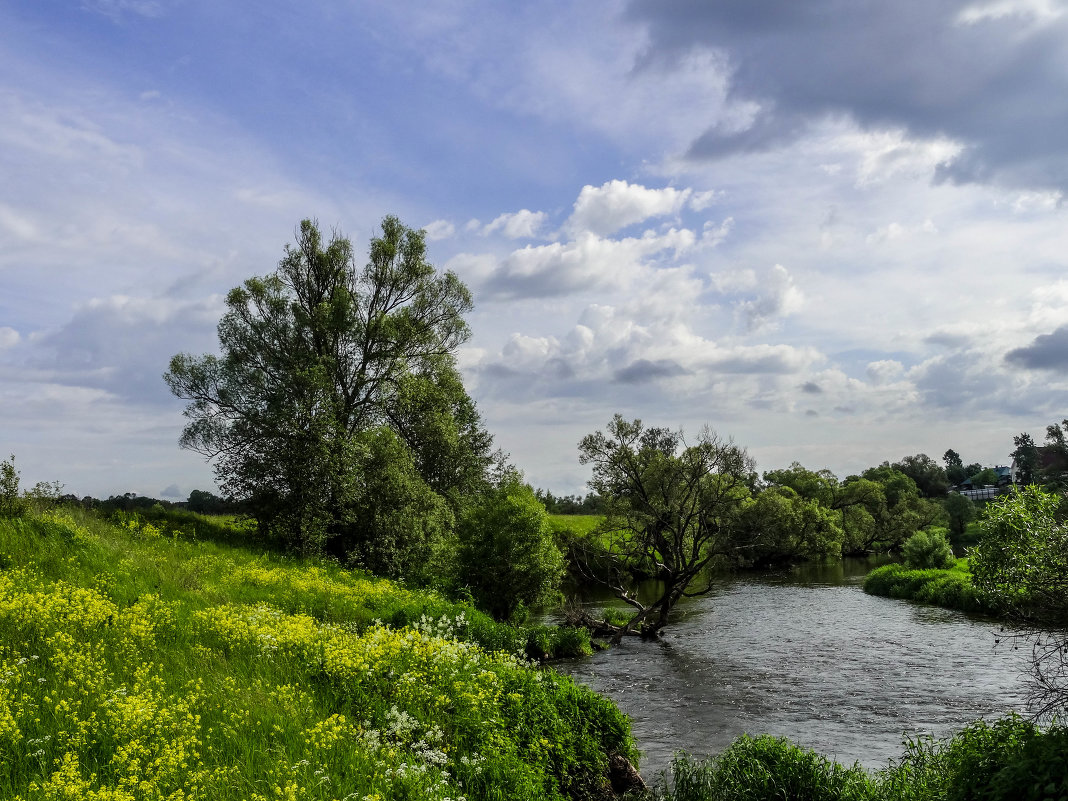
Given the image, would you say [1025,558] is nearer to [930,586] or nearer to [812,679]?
[812,679]

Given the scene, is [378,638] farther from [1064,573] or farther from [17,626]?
[1064,573]

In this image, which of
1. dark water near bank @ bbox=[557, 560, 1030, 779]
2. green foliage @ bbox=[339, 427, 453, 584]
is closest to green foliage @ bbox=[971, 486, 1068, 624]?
dark water near bank @ bbox=[557, 560, 1030, 779]

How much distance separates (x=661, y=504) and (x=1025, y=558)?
28.8 m

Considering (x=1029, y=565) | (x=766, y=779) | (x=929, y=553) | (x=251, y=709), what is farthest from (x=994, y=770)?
(x=929, y=553)

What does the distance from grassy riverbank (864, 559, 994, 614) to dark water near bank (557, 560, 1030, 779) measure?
1.63 meters

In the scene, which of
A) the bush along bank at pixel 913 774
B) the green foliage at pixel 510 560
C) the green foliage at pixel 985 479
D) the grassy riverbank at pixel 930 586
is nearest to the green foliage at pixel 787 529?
the grassy riverbank at pixel 930 586

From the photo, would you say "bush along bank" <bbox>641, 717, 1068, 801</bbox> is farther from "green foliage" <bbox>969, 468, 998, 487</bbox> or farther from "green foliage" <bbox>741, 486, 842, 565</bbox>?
"green foliage" <bbox>969, 468, 998, 487</bbox>

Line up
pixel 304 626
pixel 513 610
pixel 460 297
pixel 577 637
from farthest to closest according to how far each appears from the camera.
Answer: pixel 460 297
pixel 513 610
pixel 577 637
pixel 304 626

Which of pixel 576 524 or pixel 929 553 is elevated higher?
pixel 576 524

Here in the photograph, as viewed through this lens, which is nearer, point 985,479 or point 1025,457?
point 1025,457

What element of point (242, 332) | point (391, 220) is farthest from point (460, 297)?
point (242, 332)

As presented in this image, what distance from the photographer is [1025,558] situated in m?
10.6

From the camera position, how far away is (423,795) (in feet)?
27.7

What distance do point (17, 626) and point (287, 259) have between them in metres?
28.5
